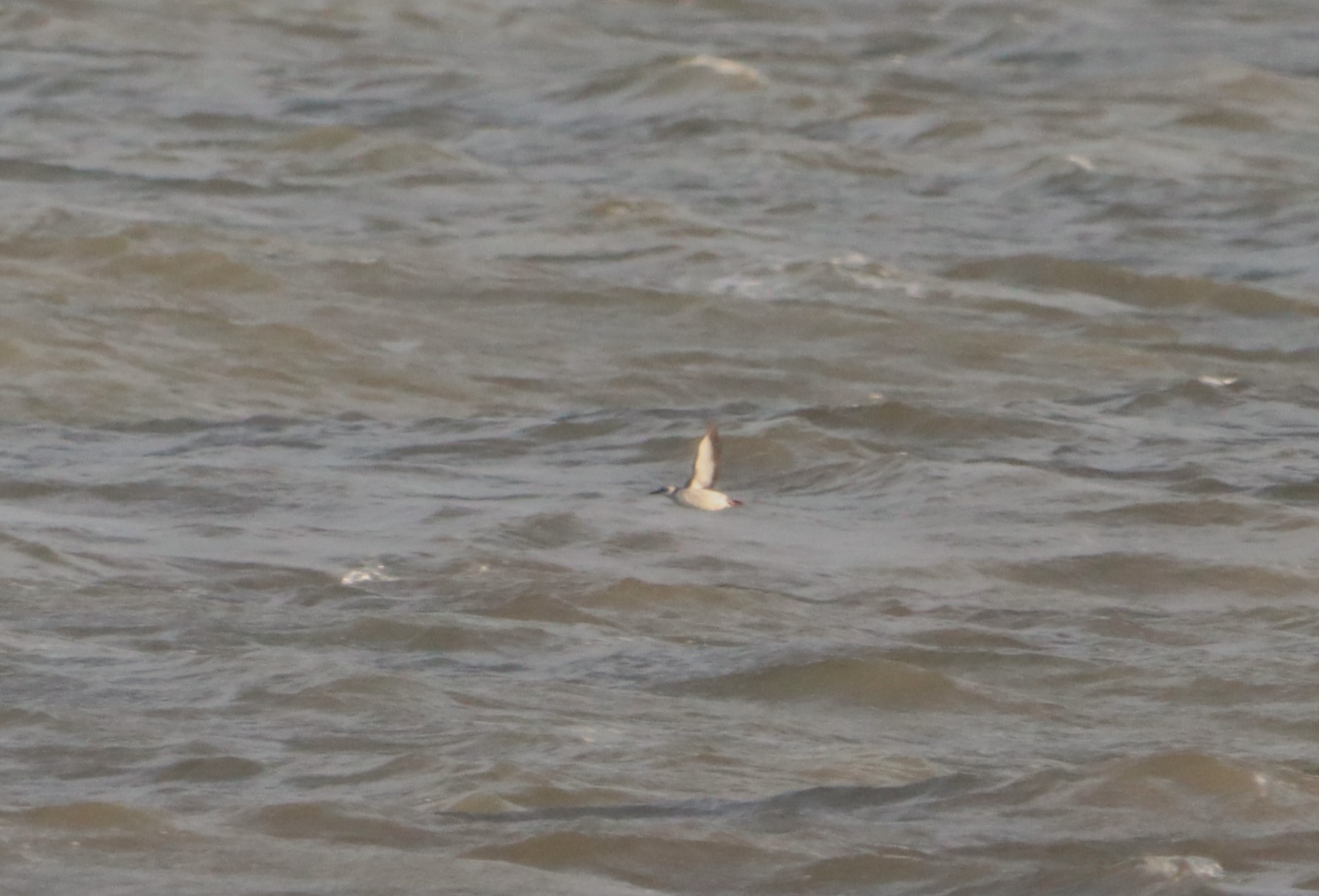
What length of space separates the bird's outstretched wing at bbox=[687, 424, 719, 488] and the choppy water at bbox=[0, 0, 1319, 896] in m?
0.16

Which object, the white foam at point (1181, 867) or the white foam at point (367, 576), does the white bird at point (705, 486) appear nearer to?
the white foam at point (367, 576)

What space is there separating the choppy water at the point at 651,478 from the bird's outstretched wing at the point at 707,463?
0.16 meters

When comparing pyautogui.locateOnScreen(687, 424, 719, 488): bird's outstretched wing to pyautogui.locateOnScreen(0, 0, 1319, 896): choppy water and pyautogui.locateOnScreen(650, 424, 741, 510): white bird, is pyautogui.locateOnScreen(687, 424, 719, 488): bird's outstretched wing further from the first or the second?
pyautogui.locateOnScreen(0, 0, 1319, 896): choppy water

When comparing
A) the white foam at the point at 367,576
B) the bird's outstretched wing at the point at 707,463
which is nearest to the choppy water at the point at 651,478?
the white foam at the point at 367,576

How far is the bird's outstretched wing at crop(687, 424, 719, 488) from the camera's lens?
9.37m

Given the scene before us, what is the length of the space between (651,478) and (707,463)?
1.27 m

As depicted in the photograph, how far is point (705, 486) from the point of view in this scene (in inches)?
380

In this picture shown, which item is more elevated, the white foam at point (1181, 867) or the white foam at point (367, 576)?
the white foam at point (1181, 867)

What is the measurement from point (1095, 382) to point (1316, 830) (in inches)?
250

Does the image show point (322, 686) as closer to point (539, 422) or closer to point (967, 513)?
point (967, 513)

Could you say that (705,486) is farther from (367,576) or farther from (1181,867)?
(1181,867)

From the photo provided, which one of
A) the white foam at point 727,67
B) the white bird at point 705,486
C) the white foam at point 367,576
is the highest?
the white foam at point 727,67

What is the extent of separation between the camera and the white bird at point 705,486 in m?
9.43

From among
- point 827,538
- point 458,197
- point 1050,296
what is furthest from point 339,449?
point 458,197
